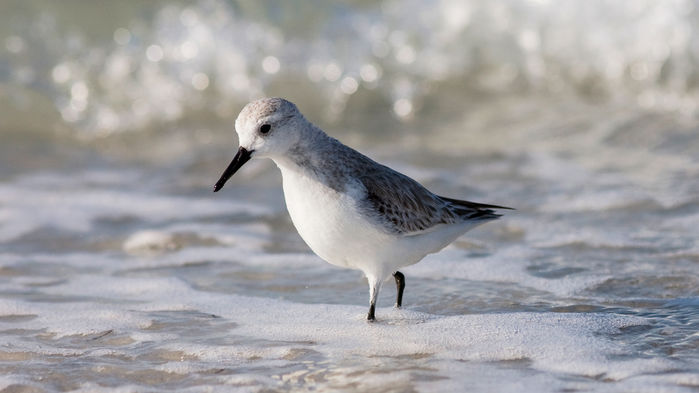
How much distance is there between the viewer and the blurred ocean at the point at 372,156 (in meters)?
4.32

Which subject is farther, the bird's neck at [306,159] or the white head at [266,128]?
the bird's neck at [306,159]

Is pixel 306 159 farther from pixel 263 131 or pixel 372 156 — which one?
pixel 372 156

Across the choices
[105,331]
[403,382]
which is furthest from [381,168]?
[105,331]

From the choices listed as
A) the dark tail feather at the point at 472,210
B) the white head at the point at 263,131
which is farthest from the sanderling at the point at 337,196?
the dark tail feather at the point at 472,210

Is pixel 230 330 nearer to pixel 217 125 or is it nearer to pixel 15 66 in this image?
pixel 217 125

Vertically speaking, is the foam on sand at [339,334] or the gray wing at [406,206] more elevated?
the gray wing at [406,206]

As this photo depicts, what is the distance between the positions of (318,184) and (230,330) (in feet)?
2.92

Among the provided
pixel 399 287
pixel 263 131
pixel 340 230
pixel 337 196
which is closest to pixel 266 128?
pixel 263 131

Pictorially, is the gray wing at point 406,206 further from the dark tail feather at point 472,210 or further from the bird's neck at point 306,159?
the bird's neck at point 306,159

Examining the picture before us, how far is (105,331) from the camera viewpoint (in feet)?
15.7

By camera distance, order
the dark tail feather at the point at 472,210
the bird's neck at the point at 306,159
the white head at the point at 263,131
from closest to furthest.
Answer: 1. the white head at the point at 263,131
2. the bird's neck at the point at 306,159
3. the dark tail feather at the point at 472,210

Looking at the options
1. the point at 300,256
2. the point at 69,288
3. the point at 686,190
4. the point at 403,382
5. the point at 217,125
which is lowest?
the point at 403,382

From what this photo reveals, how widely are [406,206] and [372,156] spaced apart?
4.03m

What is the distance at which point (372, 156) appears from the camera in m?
8.73
